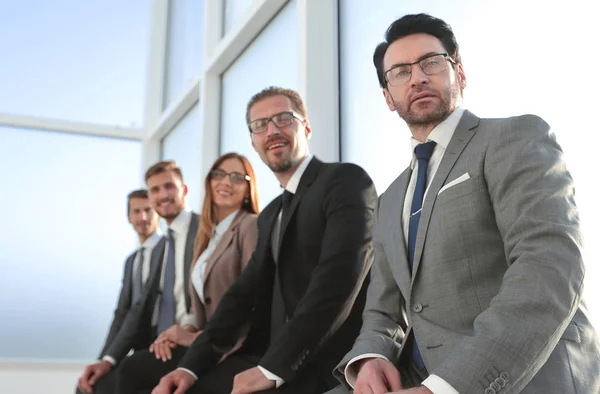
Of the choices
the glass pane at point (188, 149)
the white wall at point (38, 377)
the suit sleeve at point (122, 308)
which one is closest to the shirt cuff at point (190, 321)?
the suit sleeve at point (122, 308)

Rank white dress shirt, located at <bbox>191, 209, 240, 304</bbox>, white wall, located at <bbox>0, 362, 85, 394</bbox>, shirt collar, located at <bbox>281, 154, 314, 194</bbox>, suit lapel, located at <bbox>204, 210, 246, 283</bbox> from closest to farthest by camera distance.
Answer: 1. shirt collar, located at <bbox>281, 154, 314, 194</bbox>
2. suit lapel, located at <bbox>204, 210, 246, 283</bbox>
3. white dress shirt, located at <bbox>191, 209, 240, 304</bbox>
4. white wall, located at <bbox>0, 362, 85, 394</bbox>

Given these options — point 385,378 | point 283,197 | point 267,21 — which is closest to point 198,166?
point 267,21

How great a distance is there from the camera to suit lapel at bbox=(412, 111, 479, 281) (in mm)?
1463

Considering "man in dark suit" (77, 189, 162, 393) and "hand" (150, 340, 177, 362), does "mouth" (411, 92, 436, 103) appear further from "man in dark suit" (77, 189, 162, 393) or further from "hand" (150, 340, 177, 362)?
"man in dark suit" (77, 189, 162, 393)

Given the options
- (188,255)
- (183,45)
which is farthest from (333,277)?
(183,45)

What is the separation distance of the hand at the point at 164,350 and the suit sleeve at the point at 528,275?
179cm

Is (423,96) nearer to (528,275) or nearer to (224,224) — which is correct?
(528,275)

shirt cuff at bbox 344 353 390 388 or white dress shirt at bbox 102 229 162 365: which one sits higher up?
white dress shirt at bbox 102 229 162 365

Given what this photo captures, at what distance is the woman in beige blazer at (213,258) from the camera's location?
278 centimetres

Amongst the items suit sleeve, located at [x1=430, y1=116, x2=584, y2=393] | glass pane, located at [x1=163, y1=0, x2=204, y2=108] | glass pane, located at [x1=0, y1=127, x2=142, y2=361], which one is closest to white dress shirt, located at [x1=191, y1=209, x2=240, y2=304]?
suit sleeve, located at [x1=430, y1=116, x2=584, y2=393]

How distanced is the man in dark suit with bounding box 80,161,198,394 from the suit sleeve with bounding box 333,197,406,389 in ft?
5.47

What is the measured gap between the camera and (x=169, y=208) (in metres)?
3.58

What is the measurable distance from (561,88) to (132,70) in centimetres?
602

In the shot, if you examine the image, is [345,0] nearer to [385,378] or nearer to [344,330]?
[344,330]
